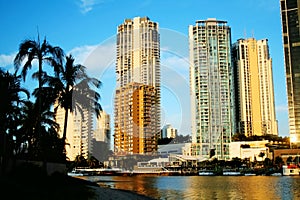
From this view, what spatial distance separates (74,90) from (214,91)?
10569 cm

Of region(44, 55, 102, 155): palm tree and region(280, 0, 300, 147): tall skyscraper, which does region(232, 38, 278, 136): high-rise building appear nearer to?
region(280, 0, 300, 147): tall skyscraper

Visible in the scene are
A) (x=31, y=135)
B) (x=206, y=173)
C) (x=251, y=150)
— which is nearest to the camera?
(x=31, y=135)

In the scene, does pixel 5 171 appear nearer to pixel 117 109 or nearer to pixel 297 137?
pixel 117 109

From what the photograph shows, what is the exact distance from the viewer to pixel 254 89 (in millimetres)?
159125

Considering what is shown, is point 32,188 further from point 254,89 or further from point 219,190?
point 254,89

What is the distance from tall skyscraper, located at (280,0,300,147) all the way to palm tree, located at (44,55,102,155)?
12438 centimetres

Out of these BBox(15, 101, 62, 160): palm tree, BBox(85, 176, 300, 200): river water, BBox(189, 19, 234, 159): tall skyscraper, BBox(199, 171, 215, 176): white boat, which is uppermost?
BBox(189, 19, 234, 159): tall skyscraper

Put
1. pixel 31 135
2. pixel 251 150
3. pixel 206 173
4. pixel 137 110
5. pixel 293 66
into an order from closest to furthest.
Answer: pixel 137 110 → pixel 31 135 → pixel 206 173 → pixel 293 66 → pixel 251 150

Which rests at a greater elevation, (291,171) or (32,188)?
(32,188)

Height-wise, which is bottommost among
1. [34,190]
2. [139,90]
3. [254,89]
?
[34,190]

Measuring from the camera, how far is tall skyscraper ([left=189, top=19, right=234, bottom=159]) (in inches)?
4847

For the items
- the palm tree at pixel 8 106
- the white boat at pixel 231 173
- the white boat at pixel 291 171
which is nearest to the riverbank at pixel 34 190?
the palm tree at pixel 8 106

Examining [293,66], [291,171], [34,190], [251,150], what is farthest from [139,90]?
[293,66]

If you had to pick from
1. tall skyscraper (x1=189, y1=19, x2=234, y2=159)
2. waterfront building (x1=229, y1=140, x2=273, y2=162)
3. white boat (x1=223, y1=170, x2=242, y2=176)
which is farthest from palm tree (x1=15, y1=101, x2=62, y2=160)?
waterfront building (x1=229, y1=140, x2=273, y2=162)
